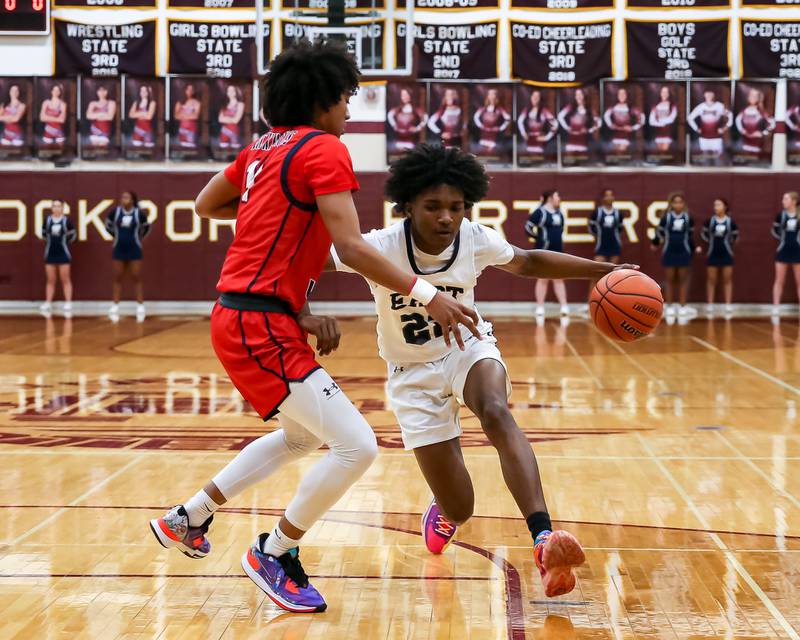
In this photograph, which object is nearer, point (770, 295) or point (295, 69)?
point (295, 69)

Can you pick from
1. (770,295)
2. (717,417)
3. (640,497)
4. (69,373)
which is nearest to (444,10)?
(770,295)

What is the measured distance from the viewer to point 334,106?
362cm

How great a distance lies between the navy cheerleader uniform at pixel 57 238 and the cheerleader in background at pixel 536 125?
7.28 meters

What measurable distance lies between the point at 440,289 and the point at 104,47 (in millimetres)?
15410

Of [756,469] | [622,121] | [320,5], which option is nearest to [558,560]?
[756,469]

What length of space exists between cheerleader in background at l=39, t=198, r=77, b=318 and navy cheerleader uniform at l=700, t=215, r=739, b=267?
9.88 meters

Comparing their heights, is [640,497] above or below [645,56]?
below

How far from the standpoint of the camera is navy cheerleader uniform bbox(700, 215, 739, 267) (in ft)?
57.8

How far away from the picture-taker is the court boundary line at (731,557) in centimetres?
353

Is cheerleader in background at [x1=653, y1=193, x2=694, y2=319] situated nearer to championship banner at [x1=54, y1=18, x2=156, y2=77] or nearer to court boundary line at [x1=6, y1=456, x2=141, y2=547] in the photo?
championship banner at [x1=54, y1=18, x2=156, y2=77]

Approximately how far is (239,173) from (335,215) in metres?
0.56

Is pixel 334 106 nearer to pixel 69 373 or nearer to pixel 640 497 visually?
pixel 640 497

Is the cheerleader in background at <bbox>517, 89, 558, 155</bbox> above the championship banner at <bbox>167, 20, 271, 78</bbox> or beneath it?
beneath

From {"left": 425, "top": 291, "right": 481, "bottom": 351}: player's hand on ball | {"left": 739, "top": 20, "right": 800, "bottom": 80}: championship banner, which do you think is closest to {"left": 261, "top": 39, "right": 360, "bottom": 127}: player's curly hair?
{"left": 425, "top": 291, "right": 481, "bottom": 351}: player's hand on ball
